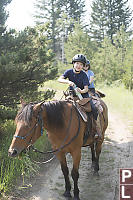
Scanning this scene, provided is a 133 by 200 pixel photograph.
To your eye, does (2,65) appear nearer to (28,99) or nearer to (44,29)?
(28,99)

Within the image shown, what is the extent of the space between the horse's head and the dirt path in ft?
5.24

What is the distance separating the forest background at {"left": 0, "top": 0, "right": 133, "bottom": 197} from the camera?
526 centimetres

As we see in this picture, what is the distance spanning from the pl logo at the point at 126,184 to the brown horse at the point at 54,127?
2.95 feet

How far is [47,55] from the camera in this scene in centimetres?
696

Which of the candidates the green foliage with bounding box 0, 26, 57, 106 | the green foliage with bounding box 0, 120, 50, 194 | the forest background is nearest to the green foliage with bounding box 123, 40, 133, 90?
the forest background

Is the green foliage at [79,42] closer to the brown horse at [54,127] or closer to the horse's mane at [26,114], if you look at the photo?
the brown horse at [54,127]

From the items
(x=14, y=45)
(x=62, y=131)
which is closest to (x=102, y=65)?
(x=14, y=45)

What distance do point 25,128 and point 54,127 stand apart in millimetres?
621

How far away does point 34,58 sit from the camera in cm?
671

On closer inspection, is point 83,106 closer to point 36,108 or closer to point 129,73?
point 36,108

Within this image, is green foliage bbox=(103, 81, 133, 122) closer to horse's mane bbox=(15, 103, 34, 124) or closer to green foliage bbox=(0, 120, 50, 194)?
green foliage bbox=(0, 120, 50, 194)

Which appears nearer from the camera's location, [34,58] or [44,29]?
[34,58]

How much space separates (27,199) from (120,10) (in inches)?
1390

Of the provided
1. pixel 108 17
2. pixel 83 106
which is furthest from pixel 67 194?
pixel 108 17
